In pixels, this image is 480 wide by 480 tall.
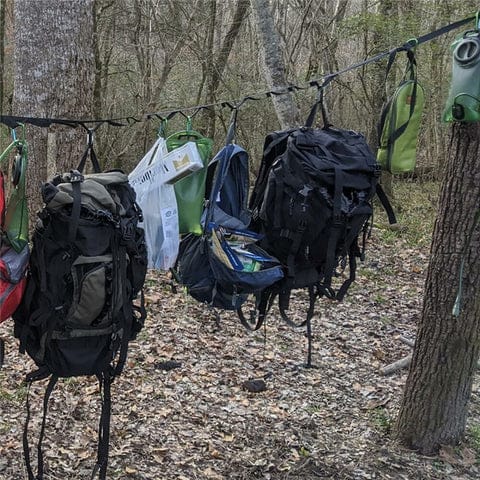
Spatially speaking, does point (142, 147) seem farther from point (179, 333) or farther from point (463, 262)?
point (463, 262)

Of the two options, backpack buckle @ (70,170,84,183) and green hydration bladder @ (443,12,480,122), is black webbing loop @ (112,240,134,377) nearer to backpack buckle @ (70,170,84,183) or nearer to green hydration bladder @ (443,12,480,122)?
backpack buckle @ (70,170,84,183)

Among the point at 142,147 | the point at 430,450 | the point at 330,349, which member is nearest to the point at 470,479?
the point at 430,450

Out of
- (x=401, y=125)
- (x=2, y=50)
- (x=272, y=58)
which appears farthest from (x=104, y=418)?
(x=2, y=50)

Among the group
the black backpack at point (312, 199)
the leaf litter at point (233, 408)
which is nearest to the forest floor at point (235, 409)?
the leaf litter at point (233, 408)

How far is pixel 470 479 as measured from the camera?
13.1 ft

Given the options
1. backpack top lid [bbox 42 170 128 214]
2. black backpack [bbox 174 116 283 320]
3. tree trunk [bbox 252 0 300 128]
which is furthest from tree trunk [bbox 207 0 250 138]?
backpack top lid [bbox 42 170 128 214]

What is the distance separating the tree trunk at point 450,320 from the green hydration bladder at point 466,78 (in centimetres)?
89

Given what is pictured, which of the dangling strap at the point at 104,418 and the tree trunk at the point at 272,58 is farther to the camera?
the tree trunk at the point at 272,58

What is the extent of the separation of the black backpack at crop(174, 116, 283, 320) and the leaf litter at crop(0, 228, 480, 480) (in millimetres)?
1590

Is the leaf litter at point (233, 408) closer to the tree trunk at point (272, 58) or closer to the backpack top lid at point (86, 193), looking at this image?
the backpack top lid at point (86, 193)

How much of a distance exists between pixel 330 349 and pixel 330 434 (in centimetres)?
166

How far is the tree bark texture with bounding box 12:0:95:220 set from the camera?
11.8 feet

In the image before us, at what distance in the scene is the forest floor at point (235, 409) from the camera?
3.99 metres

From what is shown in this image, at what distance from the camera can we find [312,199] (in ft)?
9.34
